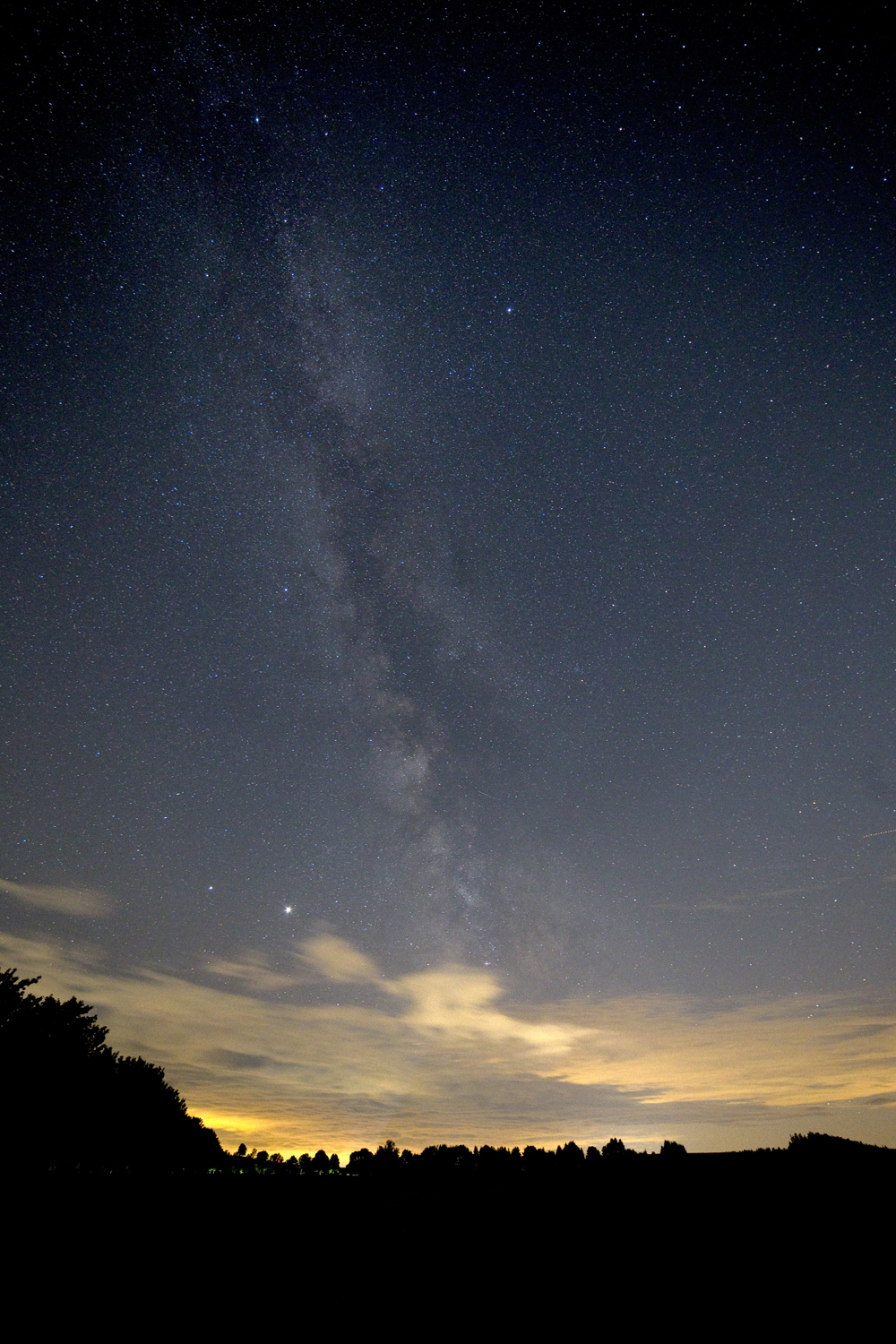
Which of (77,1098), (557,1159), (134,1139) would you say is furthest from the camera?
(134,1139)

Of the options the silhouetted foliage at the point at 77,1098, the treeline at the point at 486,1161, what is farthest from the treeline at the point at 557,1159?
the silhouetted foliage at the point at 77,1098

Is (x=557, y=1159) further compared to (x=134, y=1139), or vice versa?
(x=134, y=1139)

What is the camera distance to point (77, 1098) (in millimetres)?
32969

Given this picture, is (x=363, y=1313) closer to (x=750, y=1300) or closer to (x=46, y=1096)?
(x=750, y=1300)

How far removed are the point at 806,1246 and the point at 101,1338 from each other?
5.79 m

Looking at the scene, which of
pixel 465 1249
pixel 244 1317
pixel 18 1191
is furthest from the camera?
pixel 18 1191

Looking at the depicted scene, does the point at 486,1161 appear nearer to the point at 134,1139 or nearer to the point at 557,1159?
the point at 557,1159

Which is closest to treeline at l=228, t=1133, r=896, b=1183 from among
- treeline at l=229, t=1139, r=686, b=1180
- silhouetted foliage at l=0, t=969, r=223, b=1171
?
treeline at l=229, t=1139, r=686, b=1180

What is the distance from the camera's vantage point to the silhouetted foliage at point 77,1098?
27.1 metres

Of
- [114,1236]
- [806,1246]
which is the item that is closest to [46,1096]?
[114,1236]

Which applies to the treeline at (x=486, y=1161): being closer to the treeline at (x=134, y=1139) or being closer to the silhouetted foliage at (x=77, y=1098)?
the treeline at (x=134, y=1139)

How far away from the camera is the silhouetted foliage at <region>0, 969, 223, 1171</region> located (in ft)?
88.9

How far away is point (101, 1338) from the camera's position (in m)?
4.50

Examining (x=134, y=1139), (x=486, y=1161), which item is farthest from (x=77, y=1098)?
(x=486, y=1161)
